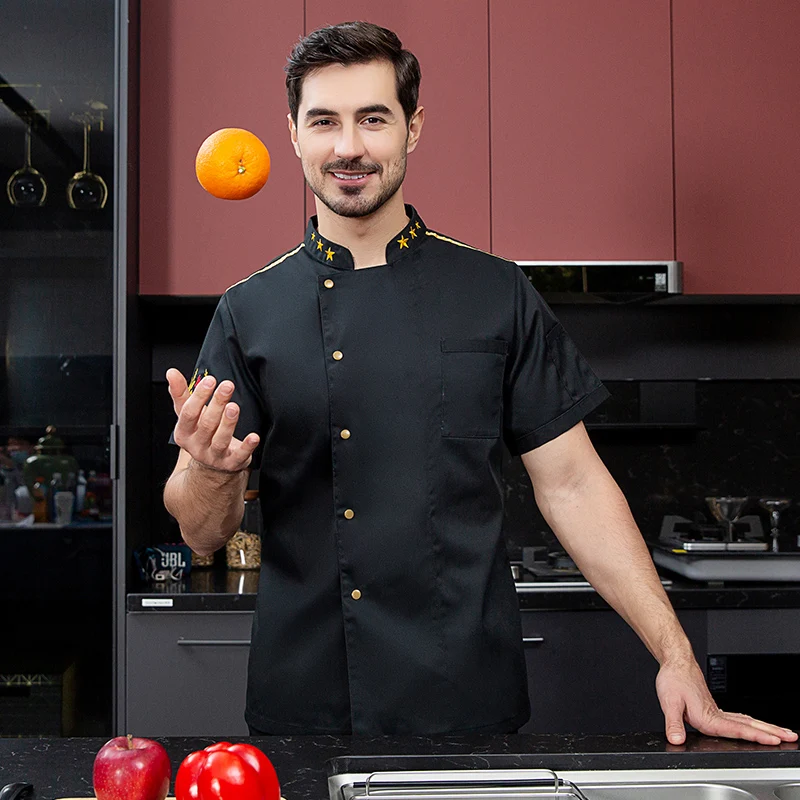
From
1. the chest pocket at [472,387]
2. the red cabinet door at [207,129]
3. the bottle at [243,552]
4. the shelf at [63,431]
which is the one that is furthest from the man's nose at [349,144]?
the bottle at [243,552]

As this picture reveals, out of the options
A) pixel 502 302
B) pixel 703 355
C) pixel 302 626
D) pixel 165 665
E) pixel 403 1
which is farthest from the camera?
pixel 703 355

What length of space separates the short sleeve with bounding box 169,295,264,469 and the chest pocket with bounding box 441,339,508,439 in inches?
10.9

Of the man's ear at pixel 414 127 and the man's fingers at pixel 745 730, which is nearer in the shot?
the man's fingers at pixel 745 730

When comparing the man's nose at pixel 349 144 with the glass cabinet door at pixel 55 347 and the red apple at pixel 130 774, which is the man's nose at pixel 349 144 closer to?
the red apple at pixel 130 774

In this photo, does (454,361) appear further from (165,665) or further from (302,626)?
(165,665)

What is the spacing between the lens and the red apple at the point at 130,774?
759mm

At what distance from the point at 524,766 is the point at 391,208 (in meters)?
0.81

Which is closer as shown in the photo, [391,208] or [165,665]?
[391,208]

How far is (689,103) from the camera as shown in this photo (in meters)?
2.48

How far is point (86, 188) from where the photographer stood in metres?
2.36

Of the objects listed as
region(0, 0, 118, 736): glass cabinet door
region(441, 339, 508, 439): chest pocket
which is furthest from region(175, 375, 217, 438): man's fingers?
region(0, 0, 118, 736): glass cabinet door

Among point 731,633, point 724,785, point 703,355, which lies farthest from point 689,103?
point 724,785

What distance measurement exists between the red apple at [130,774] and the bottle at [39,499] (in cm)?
167

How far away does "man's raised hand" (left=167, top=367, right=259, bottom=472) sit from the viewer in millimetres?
1007
